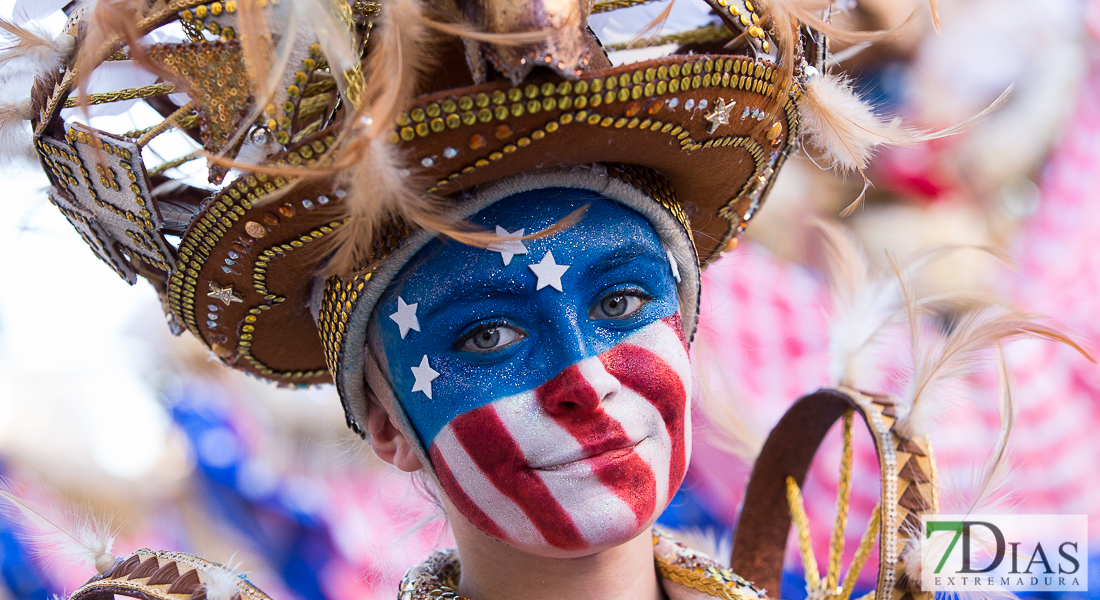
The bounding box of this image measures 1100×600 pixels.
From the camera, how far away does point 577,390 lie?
1.40 metres

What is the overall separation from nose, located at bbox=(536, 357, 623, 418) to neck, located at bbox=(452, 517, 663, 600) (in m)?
0.40

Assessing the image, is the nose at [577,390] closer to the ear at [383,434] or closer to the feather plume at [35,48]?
the ear at [383,434]

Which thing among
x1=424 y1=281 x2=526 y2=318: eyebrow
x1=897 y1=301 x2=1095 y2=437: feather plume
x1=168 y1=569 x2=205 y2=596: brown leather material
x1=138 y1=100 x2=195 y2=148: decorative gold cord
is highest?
x1=897 y1=301 x2=1095 y2=437: feather plume

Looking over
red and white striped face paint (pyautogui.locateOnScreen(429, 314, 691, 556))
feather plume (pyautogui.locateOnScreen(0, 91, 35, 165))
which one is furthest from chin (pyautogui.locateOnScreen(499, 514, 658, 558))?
feather plume (pyautogui.locateOnScreen(0, 91, 35, 165))

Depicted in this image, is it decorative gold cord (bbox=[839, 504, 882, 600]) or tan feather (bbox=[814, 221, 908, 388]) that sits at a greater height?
tan feather (bbox=[814, 221, 908, 388])

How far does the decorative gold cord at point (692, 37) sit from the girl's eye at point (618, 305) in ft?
2.18

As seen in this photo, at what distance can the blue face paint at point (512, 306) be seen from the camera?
4.76ft

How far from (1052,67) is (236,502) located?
469 cm

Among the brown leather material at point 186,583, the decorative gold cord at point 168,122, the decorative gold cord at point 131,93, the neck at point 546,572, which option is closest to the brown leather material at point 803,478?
the neck at point 546,572

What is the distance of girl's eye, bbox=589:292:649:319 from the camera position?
1521 mm

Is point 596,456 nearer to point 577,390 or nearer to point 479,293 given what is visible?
point 577,390

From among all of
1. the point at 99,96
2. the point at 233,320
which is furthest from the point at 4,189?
the point at 233,320

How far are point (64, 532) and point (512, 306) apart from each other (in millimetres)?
1196

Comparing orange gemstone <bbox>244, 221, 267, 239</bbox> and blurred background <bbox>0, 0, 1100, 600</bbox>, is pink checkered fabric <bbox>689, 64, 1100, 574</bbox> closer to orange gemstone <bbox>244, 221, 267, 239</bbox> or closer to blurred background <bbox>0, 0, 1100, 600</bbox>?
blurred background <bbox>0, 0, 1100, 600</bbox>
